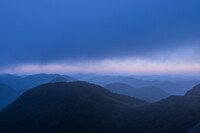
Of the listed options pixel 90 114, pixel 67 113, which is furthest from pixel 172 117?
pixel 67 113

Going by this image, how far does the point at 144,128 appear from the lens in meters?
40.8

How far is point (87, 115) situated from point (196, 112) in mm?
35996

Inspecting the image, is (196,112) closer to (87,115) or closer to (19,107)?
(87,115)

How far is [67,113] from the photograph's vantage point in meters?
60.3

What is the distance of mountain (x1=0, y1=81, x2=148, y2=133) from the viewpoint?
4925 cm

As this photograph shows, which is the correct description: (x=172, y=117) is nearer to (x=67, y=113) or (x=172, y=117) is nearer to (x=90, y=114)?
(x=90, y=114)

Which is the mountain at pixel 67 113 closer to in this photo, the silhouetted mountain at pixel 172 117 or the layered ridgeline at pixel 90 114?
the layered ridgeline at pixel 90 114

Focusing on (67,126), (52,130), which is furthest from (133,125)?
(52,130)

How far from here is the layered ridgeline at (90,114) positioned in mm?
41328

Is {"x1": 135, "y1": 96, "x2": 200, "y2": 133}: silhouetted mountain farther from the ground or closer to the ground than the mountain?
farther from the ground

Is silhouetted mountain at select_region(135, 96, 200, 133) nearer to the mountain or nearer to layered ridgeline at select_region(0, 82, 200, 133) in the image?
layered ridgeline at select_region(0, 82, 200, 133)

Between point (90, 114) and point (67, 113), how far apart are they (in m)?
10.5

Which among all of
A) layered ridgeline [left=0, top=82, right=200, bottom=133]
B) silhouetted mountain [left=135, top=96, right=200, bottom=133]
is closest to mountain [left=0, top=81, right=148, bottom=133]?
layered ridgeline [left=0, top=82, right=200, bottom=133]

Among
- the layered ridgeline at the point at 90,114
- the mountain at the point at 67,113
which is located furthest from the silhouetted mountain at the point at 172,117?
the mountain at the point at 67,113
